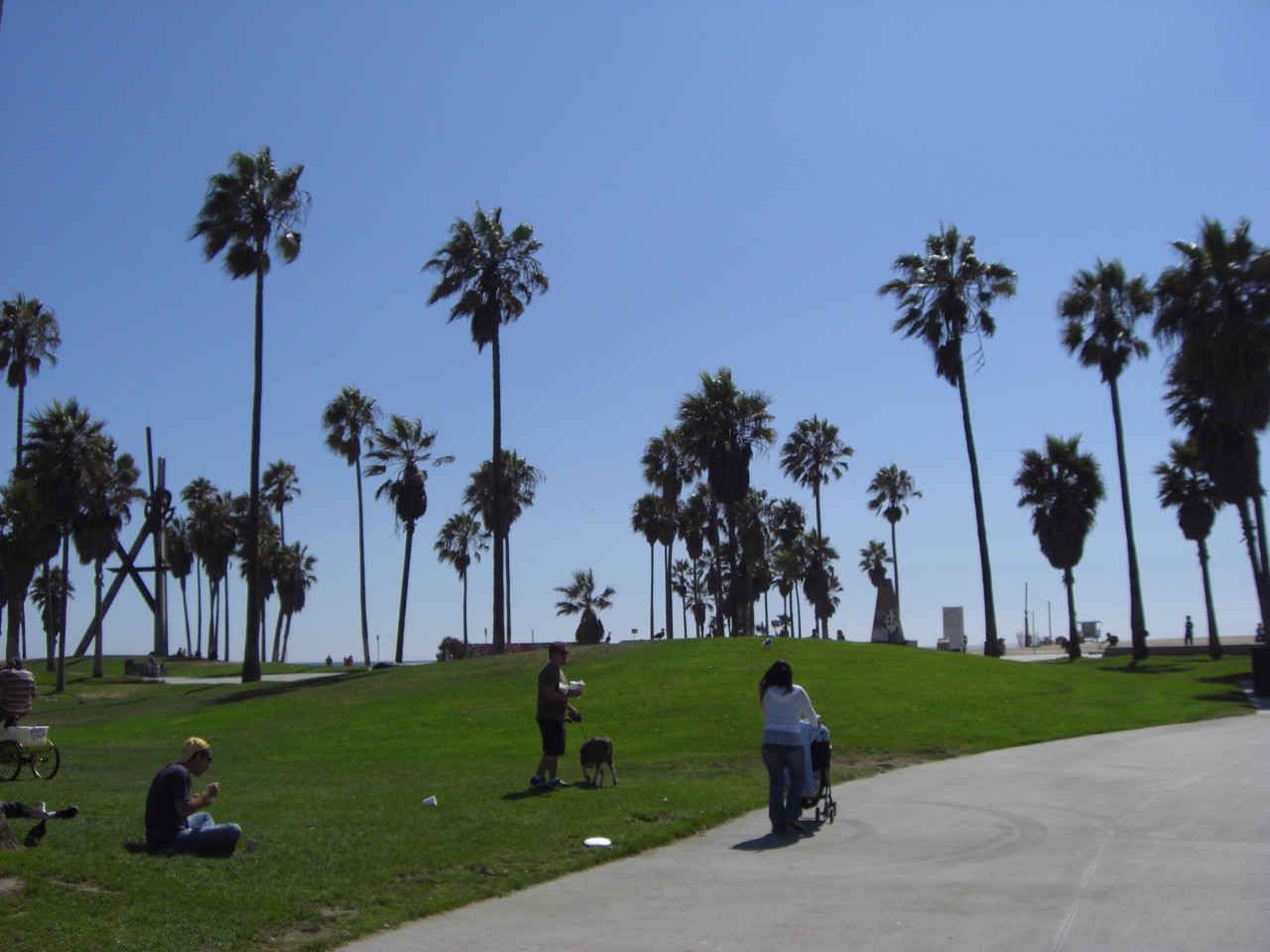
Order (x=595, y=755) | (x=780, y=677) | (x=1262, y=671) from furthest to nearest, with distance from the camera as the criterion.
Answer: (x=1262, y=671) → (x=595, y=755) → (x=780, y=677)

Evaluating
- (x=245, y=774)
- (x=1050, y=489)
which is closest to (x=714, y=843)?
(x=245, y=774)

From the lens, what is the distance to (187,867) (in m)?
9.22

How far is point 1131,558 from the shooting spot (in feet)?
166

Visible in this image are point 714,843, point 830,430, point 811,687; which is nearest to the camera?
point 714,843

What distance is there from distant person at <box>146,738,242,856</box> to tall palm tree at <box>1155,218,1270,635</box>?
39.7 meters

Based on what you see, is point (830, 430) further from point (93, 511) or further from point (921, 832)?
point (921, 832)

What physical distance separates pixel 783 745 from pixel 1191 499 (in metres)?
53.4

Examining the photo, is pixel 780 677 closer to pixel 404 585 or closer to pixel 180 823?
pixel 180 823

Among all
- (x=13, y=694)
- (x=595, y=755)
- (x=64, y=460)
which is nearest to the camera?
(x=595, y=755)

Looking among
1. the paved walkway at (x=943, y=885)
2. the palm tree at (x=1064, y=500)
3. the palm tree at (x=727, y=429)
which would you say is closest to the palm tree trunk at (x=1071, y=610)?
the palm tree at (x=1064, y=500)

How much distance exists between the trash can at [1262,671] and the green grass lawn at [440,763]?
28.9 inches

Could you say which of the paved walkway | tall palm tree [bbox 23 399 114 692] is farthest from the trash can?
tall palm tree [bbox 23 399 114 692]

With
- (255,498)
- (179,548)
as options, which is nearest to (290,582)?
(179,548)

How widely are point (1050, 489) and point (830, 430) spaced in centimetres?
2202
